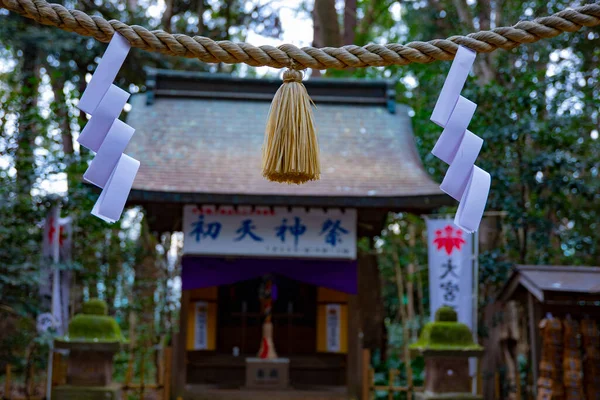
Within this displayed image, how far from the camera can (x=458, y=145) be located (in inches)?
87.1

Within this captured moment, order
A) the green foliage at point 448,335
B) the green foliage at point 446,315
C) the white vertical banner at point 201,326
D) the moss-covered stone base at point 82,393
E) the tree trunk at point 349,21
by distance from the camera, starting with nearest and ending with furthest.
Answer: the moss-covered stone base at point 82,393 < the green foliage at point 448,335 < the green foliage at point 446,315 < the white vertical banner at point 201,326 < the tree trunk at point 349,21

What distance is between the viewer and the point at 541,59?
11711 mm

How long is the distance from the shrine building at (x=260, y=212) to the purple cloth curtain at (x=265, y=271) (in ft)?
0.04

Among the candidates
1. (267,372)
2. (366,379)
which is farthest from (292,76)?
(267,372)

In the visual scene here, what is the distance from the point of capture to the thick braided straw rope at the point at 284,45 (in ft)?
6.76

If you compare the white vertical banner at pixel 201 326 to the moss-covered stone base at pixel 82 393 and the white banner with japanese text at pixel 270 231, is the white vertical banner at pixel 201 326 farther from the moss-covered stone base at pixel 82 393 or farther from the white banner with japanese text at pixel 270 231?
the moss-covered stone base at pixel 82 393

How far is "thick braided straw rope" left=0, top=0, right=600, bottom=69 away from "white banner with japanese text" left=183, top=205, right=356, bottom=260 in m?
5.74

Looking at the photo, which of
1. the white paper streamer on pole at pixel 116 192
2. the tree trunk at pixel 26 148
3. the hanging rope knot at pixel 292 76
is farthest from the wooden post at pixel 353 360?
the white paper streamer on pole at pixel 116 192

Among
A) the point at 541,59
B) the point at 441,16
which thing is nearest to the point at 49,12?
the point at 541,59

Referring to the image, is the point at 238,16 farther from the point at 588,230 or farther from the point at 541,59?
the point at 588,230

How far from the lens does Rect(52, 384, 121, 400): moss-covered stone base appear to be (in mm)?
6992

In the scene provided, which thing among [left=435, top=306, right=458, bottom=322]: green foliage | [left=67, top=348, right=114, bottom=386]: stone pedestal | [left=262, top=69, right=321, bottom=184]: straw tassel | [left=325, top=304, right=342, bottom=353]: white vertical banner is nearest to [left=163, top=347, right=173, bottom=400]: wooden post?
[left=67, top=348, right=114, bottom=386]: stone pedestal

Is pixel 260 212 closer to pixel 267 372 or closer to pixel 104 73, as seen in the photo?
pixel 267 372

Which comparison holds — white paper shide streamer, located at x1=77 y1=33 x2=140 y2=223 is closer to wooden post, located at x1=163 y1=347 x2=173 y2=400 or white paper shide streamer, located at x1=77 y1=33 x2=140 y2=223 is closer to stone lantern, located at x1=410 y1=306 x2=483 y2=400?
stone lantern, located at x1=410 y1=306 x2=483 y2=400
